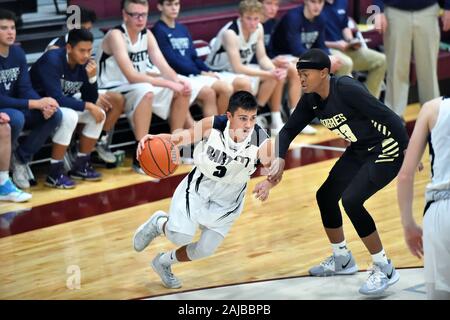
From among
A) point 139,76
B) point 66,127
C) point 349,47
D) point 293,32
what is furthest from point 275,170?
point 349,47

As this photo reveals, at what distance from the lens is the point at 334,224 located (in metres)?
5.83

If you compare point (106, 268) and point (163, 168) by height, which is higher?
point (163, 168)

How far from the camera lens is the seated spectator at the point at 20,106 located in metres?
7.96

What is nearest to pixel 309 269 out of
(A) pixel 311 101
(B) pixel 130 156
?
(A) pixel 311 101

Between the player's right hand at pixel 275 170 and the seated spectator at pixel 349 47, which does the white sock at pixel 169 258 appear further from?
the seated spectator at pixel 349 47

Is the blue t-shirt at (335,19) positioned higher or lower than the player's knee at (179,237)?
lower

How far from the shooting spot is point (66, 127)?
8273mm

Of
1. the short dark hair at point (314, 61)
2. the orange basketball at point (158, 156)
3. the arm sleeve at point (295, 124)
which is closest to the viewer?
the short dark hair at point (314, 61)

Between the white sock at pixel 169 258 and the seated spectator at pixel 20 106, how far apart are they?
2.54 m

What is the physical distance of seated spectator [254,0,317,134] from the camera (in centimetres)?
1010

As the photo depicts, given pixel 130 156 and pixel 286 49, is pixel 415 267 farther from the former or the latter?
pixel 286 49

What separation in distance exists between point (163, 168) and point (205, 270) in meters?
0.67

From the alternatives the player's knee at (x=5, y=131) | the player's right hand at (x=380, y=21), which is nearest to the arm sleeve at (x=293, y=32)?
the player's right hand at (x=380, y=21)
